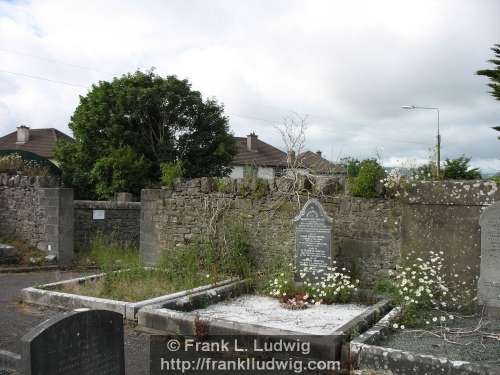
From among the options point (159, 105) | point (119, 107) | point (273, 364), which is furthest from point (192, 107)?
point (273, 364)

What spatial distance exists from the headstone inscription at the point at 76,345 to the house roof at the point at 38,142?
31.5m

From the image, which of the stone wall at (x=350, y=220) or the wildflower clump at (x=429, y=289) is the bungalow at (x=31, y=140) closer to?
the stone wall at (x=350, y=220)

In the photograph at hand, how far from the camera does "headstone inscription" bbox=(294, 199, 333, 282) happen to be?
7277mm

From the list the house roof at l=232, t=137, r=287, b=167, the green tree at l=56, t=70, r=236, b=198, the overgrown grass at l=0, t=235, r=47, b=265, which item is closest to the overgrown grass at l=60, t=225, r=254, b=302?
the overgrown grass at l=0, t=235, r=47, b=265

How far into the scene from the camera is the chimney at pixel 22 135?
3462 centimetres

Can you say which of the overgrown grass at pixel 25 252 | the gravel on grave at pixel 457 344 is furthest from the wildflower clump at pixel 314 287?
the overgrown grass at pixel 25 252

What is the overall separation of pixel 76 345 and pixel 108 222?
33.8ft

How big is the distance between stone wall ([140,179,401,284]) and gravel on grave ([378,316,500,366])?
187 cm

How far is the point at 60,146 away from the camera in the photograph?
22812 mm

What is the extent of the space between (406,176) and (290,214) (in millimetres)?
2000

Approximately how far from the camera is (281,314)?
20.9ft

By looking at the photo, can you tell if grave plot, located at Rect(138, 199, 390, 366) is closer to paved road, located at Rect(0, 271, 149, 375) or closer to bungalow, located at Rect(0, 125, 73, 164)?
paved road, located at Rect(0, 271, 149, 375)

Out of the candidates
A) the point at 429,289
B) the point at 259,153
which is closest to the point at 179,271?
the point at 429,289

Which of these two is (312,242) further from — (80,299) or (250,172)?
(80,299)
